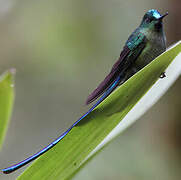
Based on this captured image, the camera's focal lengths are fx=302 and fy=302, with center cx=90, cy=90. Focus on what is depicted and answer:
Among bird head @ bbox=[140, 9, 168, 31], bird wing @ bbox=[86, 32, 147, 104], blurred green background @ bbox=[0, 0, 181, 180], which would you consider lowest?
blurred green background @ bbox=[0, 0, 181, 180]

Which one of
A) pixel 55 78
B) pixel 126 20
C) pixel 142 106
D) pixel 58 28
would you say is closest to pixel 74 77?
pixel 55 78

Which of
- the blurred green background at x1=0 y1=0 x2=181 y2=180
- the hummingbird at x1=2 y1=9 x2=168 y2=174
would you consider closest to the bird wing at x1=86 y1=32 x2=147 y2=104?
the hummingbird at x1=2 y1=9 x2=168 y2=174

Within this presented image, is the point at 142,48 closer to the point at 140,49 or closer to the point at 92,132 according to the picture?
the point at 140,49

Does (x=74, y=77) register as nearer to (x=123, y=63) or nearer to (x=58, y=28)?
(x=58, y=28)

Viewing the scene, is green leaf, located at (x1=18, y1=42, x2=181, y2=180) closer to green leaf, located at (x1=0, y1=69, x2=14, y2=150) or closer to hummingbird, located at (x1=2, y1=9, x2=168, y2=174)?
green leaf, located at (x1=0, y1=69, x2=14, y2=150)

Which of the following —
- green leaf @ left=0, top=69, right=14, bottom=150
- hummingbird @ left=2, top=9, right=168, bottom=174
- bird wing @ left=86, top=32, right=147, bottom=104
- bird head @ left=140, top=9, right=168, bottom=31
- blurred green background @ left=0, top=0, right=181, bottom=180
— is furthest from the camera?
blurred green background @ left=0, top=0, right=181, bottom=180

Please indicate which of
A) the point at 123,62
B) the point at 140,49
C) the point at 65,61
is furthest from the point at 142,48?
the point at 65,61

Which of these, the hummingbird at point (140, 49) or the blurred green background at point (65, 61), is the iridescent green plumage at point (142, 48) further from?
the blurred green background at point (65, 61)
